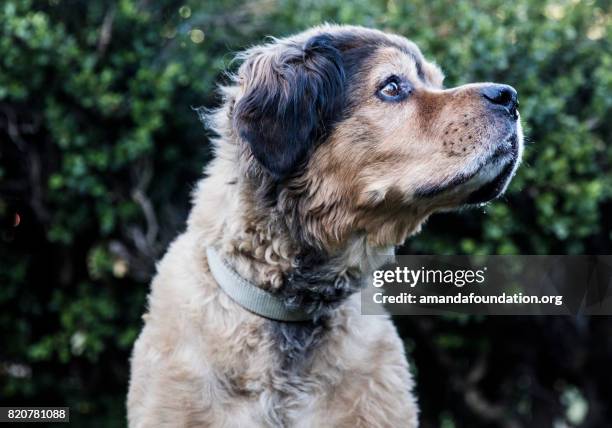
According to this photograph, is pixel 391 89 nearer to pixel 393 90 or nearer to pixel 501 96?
pixel 393 90

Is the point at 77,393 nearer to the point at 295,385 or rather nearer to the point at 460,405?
the point at 460,405

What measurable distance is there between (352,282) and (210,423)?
2.72ft

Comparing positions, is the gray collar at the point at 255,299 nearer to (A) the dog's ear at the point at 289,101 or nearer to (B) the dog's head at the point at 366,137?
(B) the dog's head at the point at 366,137

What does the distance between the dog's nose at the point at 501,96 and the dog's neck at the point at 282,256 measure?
775 millimetres

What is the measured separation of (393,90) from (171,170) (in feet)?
10.7

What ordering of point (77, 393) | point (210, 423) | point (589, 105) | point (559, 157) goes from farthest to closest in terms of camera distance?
point (77, 393) → point (589, 105) → point (559, 157) → point (210, 423)

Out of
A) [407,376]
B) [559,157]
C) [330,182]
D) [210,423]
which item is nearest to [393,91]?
[330,182]

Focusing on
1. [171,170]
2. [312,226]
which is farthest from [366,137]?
[171,170]

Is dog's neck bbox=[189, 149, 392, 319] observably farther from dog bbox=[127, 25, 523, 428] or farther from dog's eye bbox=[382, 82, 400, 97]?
dog's eye bbox=[382, 82, 400, 97]

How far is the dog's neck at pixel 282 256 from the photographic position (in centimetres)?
322

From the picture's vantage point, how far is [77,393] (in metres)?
6.81

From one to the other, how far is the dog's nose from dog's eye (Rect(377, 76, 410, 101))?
0.33m

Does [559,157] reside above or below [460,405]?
above

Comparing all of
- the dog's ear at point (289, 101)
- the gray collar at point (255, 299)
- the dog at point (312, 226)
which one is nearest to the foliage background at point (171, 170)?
the dog's ear at point (289, 101)
